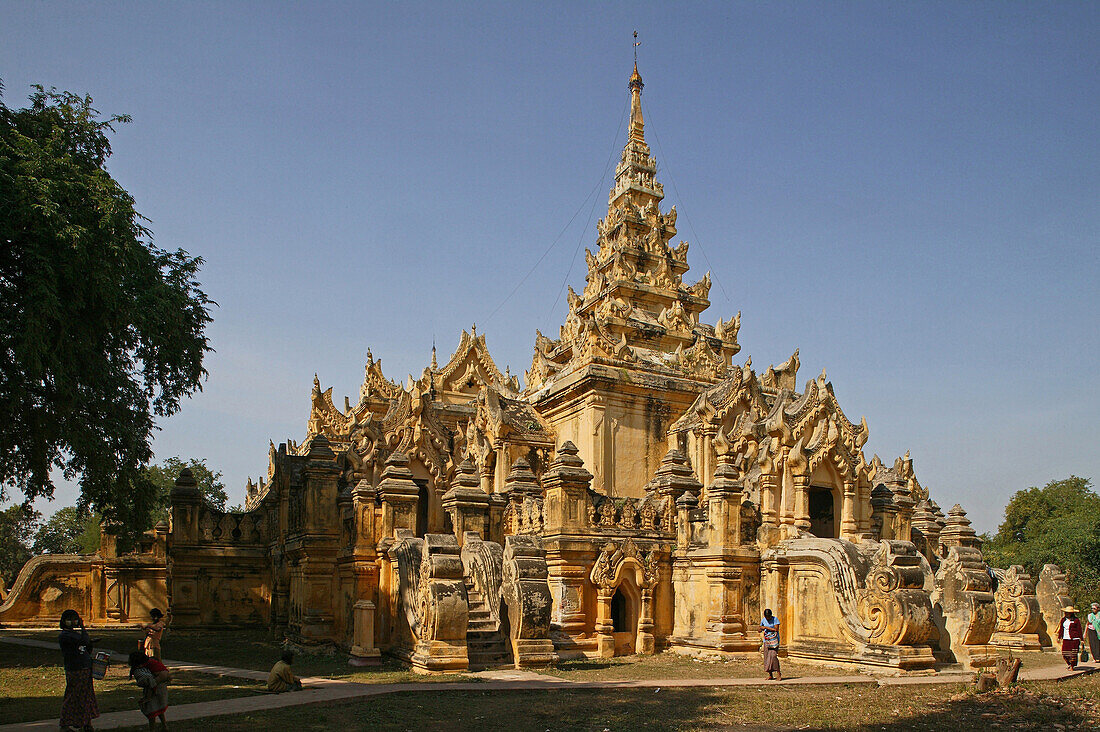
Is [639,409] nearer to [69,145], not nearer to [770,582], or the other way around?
[770,582]

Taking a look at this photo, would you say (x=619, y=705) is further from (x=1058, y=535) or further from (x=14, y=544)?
(x=14, y=544)

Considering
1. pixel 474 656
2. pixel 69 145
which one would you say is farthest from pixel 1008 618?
pixel 69 145

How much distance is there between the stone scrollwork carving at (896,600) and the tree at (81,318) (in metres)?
14.6

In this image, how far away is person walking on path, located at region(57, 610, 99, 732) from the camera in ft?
32.9

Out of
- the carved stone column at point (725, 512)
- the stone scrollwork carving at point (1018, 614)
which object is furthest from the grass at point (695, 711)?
the stone scrollwork carving at point (1018, 614)

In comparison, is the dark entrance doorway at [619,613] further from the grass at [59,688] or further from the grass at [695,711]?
the grass at [59,688]

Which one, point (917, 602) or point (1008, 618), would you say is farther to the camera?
point (1008, 618)

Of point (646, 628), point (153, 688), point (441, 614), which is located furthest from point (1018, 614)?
point (153, 688)

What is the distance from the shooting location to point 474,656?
53.6 feet

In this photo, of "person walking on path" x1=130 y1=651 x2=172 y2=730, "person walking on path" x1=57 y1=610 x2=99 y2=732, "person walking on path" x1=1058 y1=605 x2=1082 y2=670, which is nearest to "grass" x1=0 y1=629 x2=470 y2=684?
"person walking on path" x1=130 y1=651 x2=172 y2=730

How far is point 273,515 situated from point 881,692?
1668 cm

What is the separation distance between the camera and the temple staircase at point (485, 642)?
16.3m

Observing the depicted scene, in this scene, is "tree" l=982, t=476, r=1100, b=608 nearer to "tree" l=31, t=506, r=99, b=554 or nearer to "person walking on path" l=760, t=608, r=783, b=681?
"person walking on path" l=760, t=608, r=783, b=681

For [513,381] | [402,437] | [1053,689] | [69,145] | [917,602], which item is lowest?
[1053,689]
